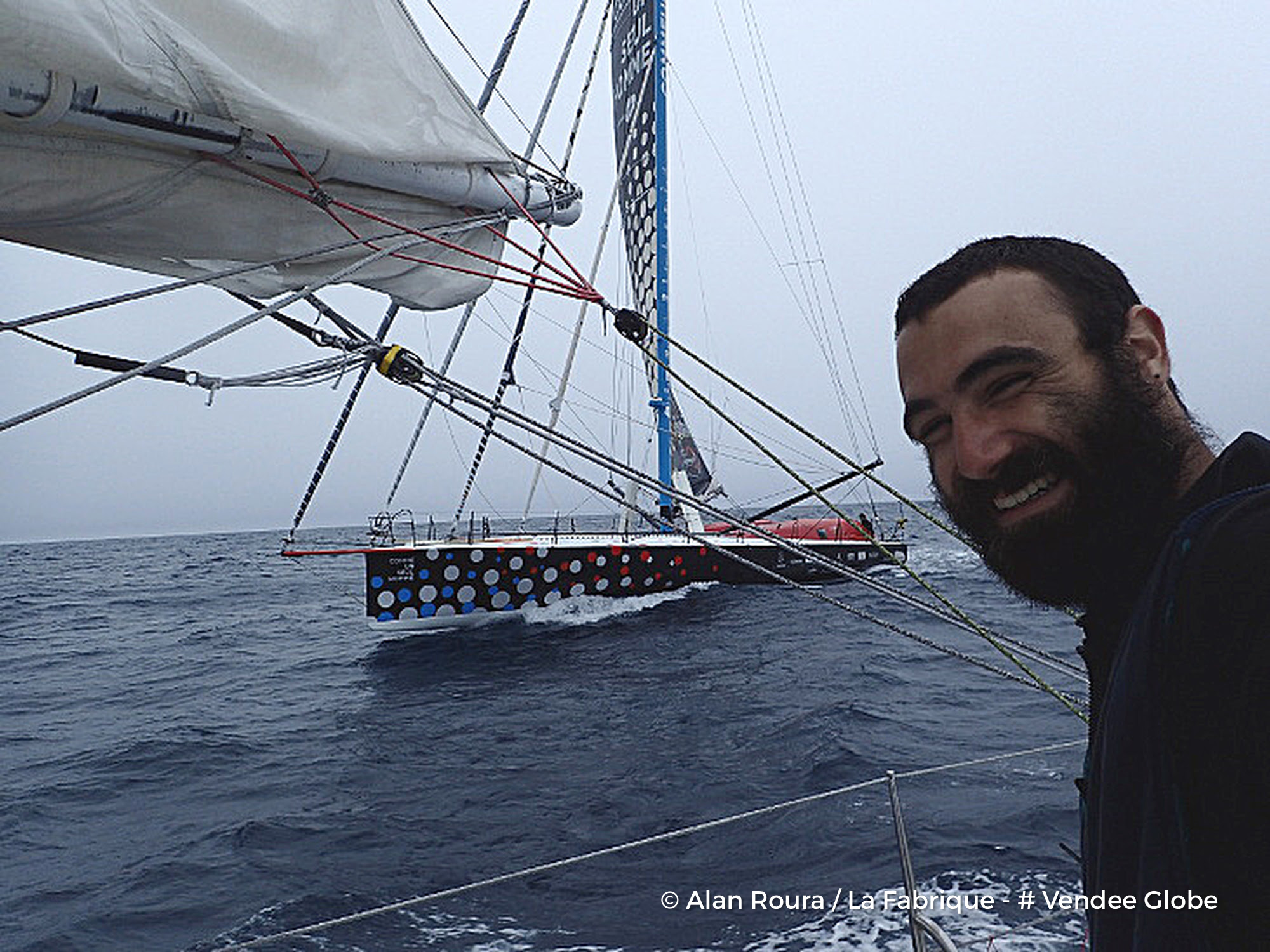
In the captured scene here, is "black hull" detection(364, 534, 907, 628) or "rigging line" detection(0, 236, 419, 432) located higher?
"rigging line" detection(0, 236, 419, 432)

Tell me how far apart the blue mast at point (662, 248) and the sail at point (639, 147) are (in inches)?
2.3

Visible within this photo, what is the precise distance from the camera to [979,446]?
1.01 metres

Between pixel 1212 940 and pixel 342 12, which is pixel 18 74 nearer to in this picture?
pixel 342 12

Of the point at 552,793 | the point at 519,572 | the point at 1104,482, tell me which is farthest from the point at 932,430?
the point at 519,572

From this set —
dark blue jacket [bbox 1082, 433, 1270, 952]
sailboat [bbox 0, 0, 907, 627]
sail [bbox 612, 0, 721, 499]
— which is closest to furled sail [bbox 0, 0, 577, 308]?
sailboat [bbox 0, 0, 907, 627]

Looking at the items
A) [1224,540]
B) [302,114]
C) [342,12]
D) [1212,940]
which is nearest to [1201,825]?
[1212,940]

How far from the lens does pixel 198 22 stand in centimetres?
229

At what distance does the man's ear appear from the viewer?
39.8 inches

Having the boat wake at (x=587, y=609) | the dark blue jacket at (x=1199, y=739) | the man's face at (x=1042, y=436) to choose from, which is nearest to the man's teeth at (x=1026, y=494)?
the man's face at (x=1042, y=436)

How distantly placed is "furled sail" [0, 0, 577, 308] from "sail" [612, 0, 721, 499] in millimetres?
10874

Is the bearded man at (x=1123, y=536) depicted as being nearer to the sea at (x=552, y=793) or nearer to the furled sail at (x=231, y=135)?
the sea at (x=552, y=793)

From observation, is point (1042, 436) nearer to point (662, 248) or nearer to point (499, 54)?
point (499, 54)

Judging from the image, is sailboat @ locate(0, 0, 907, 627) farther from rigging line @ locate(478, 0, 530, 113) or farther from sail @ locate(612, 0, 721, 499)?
sail @ locate(612, 0, 721, 499)

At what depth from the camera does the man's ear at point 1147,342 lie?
101 centimetres
